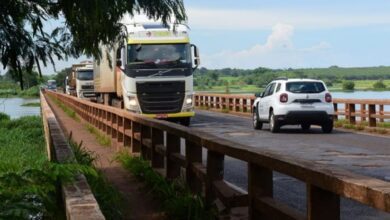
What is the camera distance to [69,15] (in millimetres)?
8617

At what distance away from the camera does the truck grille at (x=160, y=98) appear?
78.6 ft

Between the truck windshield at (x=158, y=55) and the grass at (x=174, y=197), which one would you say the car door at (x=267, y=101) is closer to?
the truck windshield at (x=158, y=55)

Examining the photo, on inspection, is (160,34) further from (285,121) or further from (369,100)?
(369,100)

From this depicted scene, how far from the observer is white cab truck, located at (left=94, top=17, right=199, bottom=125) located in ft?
76.5

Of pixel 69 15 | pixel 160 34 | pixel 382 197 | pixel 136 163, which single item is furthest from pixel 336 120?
pixel 382 197

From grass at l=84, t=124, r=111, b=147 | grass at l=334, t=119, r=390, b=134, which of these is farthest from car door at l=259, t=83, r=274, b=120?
grass at l=84, t=124, r=111, b=147

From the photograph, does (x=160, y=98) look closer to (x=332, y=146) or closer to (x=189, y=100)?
(x=189, y=100)

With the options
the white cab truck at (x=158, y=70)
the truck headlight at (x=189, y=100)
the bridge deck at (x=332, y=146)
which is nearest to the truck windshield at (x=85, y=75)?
the white cab truck at (x=158, y=70)

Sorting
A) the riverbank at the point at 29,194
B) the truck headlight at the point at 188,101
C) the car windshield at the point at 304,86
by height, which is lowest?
the truck headlight at the point at 188,101

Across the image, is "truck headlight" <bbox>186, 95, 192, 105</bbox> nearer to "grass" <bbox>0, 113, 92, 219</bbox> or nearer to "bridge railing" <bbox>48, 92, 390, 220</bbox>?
"bridge railing" <bbox>48, 92, 390, 220</bbox>

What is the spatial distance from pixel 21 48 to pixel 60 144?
1265 millimetres

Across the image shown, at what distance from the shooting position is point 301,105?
2145 cm

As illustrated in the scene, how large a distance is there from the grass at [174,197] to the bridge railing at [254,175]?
0.13 meters

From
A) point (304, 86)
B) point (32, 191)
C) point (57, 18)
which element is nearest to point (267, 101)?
point (304, 86)
